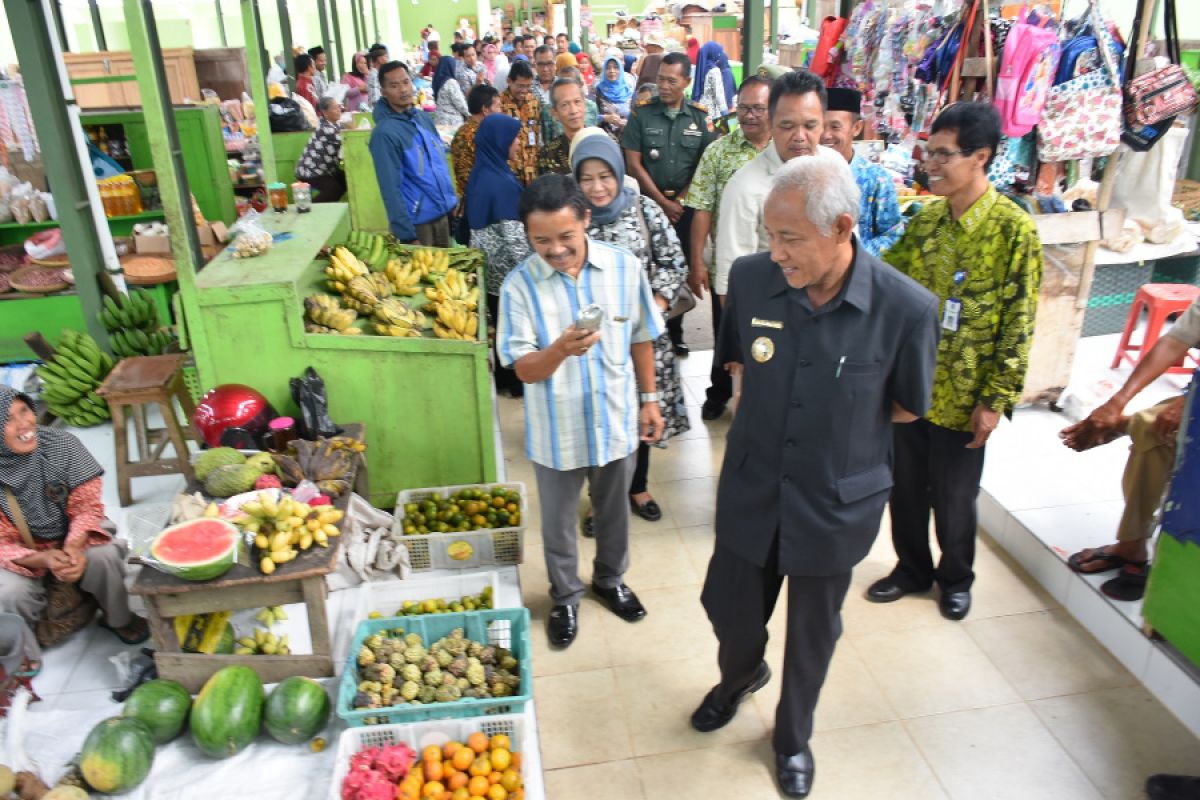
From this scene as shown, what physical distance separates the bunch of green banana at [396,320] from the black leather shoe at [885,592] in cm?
245

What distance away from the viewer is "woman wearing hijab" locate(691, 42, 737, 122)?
32.4ft

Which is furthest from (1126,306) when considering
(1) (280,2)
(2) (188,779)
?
(1) (280,2)

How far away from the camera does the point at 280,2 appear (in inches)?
507

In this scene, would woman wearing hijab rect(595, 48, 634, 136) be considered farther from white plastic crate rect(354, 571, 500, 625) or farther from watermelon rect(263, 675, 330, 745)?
watermelon rect(263, 675, 330, 745)

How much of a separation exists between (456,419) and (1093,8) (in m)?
3.64

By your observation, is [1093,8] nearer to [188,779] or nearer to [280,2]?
[188,779]

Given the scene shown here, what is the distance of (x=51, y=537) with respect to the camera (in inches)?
130

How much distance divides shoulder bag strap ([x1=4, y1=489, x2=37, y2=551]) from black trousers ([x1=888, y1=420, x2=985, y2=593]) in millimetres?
3428

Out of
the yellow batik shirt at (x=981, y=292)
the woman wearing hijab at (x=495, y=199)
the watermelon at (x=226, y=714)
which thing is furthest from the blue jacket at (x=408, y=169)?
the yellow batik shirt at (x=981, y=292)

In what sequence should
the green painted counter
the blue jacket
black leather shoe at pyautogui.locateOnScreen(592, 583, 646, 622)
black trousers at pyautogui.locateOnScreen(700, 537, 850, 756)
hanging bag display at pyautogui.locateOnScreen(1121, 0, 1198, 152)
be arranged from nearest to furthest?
black trousers at pyautogui.locateOnScreen(700, 537, 850, 756) → black leather shoe at pyautogui.locateOnScreen(592, 583, 646, 622) → the green painted counter → hanging bag display at pyautogui.locateOnScreen(1121, 0, 1198, 152) → the blue jacket

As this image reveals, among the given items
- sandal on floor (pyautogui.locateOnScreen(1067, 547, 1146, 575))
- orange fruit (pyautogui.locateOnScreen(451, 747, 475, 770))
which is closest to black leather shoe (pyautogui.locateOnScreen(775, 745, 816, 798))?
orange fruit (pyautogui.locateOnScreen(451, 747, 475, 770))

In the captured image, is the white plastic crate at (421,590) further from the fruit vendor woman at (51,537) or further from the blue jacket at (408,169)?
the blue jacket at (408,169)

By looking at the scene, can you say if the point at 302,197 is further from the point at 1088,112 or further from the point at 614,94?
the point at 614,94

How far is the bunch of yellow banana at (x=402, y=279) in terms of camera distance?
15.9ft
